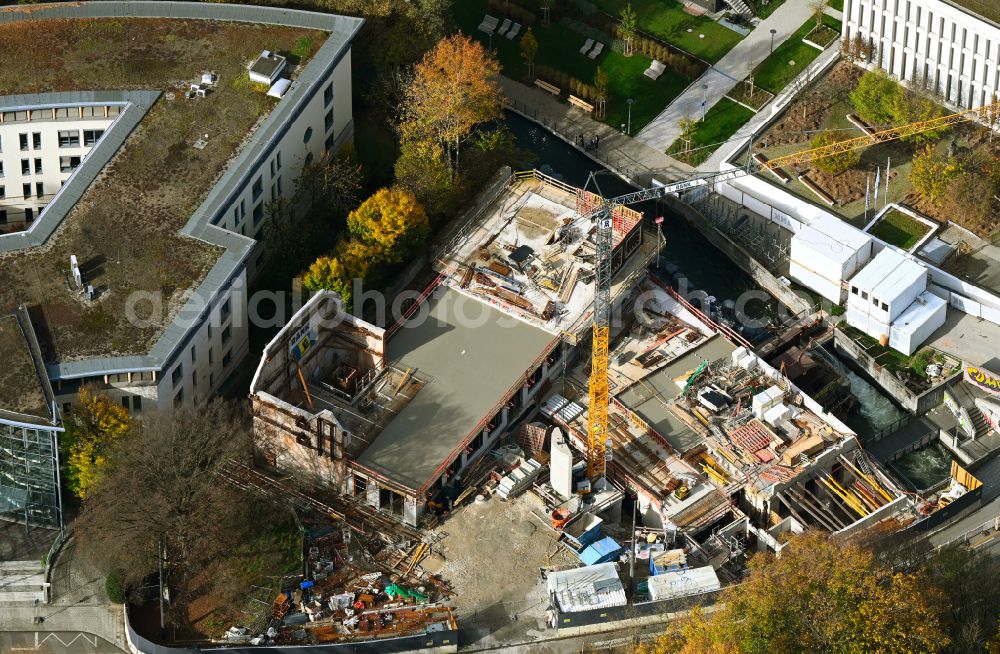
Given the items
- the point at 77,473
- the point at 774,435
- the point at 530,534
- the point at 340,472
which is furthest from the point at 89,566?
the point at 774,435

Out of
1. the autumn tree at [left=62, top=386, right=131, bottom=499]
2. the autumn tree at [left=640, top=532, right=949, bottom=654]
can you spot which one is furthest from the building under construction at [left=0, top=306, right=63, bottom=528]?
the autumn tree at [left=640, top=532, right=949, bottom=654]

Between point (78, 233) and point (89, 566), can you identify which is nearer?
point (89, 566)

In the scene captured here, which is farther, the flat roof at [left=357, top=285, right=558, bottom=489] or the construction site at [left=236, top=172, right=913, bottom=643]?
the flat roof at [left=357, top=285, right=558, bottom=489]

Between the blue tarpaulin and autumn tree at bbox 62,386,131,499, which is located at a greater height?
autumn tree at bbox 62,386,131,499

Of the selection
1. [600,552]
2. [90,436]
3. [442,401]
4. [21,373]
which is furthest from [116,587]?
[600,552]

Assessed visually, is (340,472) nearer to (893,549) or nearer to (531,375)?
(531,375)

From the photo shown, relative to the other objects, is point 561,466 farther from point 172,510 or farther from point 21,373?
point 21,373

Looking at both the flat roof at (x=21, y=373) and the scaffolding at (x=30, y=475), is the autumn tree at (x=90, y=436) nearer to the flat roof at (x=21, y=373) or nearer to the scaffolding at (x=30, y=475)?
the scaffolding at (x=30, y=475)

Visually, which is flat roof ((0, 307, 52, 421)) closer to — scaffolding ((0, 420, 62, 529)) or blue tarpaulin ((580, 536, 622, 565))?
scaffolding ((0, 420, 62, 529))
